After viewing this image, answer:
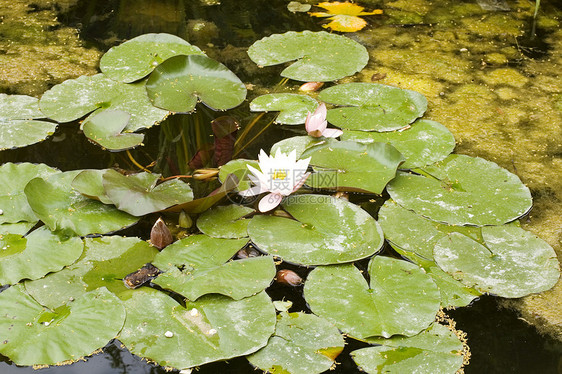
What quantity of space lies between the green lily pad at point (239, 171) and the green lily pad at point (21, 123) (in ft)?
2.66

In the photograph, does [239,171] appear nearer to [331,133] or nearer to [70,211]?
[331,133]

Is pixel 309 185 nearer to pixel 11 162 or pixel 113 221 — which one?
pixel 113 221

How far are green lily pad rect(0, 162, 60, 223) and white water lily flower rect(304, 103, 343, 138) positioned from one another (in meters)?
1.00

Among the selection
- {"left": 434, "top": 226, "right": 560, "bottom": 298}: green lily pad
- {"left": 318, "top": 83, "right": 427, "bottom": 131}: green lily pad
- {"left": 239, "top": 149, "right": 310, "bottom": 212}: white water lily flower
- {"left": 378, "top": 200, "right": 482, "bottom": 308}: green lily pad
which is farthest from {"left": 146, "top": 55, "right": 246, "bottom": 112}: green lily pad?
{"left": 434, "top": 226, "right": 560, "bottom": 298}: green lily pad

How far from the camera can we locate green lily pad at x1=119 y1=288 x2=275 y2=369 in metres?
1.55

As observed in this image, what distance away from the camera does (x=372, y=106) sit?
257cm

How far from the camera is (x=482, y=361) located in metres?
1.61

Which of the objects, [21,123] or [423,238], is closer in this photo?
[423,238]

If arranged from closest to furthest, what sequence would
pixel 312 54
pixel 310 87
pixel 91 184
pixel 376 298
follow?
1. pixel 376 298
2. pixel 91 184
3. pixel 310 87
4. pixel 312 54

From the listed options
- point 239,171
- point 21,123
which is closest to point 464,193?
point 239,171

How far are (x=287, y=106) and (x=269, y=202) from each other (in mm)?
729

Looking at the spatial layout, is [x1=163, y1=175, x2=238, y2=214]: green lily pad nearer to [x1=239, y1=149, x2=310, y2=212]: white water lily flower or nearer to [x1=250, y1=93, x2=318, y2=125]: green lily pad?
[x1=239, y1=149, x2=310, y2=212]: white water lily flower

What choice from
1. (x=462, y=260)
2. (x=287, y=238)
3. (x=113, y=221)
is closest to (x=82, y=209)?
(x=113, y=221)

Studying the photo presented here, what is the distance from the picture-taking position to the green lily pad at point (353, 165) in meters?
2.10
